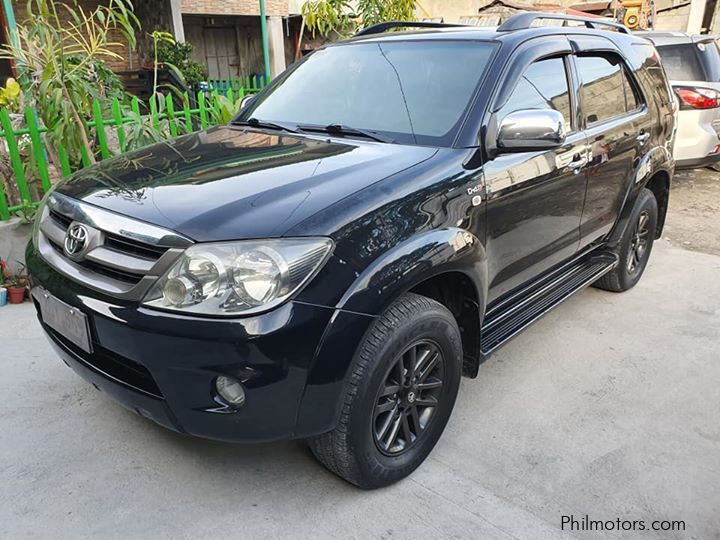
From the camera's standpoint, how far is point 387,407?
223 cm

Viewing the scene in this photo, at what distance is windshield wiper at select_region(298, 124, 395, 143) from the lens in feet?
8.49

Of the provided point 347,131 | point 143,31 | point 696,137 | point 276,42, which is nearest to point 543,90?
point 347,131

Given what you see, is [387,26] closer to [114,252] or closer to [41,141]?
[114,252]

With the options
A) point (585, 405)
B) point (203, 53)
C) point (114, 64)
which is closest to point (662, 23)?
point (203, 53)

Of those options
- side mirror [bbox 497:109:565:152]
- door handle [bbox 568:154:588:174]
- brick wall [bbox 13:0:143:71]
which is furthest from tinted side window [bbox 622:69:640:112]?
brick wall [bbox 13:0:143:71]

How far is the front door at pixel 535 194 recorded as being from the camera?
8.54 feet

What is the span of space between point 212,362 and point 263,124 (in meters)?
1.60

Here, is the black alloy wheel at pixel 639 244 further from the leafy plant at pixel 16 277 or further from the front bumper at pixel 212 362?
the leafy plant at pixel 16 277

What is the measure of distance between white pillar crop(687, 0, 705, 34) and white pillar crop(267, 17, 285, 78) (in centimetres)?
1137

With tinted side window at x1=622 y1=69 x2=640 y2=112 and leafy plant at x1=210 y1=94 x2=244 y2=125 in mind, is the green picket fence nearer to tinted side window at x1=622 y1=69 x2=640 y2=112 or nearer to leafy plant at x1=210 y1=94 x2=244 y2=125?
leafy plant at x1=210 y1=94 x2=244 y2=125

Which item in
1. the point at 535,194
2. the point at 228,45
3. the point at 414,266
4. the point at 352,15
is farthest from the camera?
the point at 228,45

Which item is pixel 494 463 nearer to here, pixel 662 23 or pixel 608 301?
pixel 608 301

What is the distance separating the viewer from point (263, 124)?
3.03 meters

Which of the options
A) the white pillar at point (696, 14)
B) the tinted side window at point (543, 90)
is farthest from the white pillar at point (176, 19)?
the white pillar at point (696, 14)
